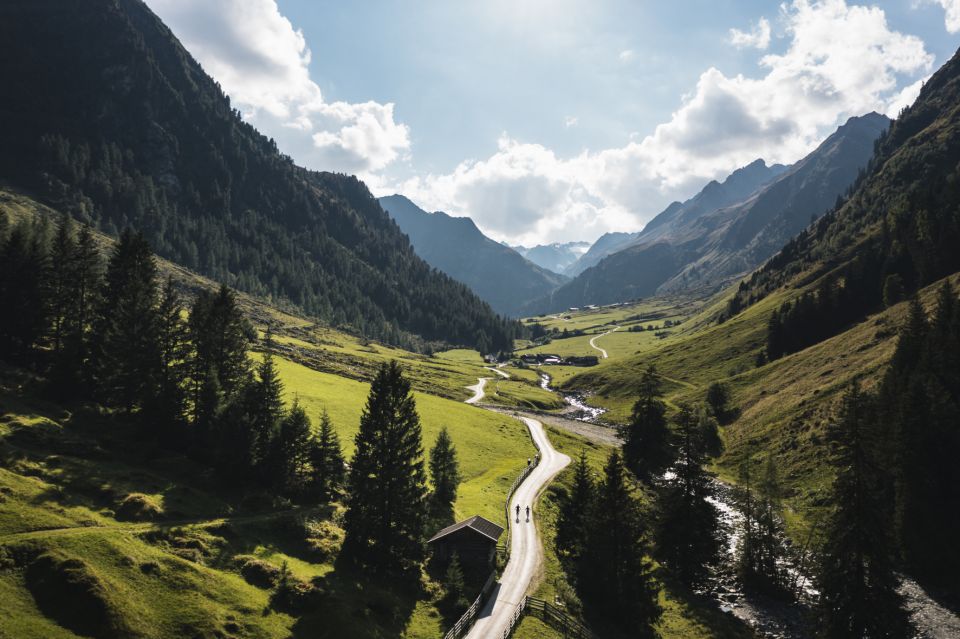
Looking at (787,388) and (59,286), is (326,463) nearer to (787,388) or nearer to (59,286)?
(59,286)

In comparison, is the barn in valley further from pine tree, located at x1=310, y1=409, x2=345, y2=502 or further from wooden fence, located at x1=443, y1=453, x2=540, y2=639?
pine tree, located at x1=310, y1=409, x2=345, y2=502

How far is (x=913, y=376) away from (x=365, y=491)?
64.0m

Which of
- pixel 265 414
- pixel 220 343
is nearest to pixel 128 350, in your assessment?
pixel 220 343

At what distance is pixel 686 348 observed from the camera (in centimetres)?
17588

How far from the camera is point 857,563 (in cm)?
3403

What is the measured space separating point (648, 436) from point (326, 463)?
189 ft

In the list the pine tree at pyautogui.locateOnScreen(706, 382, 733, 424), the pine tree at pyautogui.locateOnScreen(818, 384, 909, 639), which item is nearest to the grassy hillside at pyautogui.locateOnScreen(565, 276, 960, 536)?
the pine tree at pyautogui.locateOnScreen(706, 382, 733, 424)

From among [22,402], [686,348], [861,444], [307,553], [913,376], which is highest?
[686,348]

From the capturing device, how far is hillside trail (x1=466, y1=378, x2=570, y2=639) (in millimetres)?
40219

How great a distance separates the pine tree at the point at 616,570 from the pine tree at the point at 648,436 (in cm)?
4203

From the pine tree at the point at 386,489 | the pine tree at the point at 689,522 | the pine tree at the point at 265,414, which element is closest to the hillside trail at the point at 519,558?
the pine tree at the point at 386,489

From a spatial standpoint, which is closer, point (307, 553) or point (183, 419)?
point (307, 553)

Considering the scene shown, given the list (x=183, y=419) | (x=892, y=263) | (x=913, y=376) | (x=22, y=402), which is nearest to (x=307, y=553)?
(x=183, y=419)

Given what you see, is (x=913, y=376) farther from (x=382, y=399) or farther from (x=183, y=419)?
(x=183, y=419)
